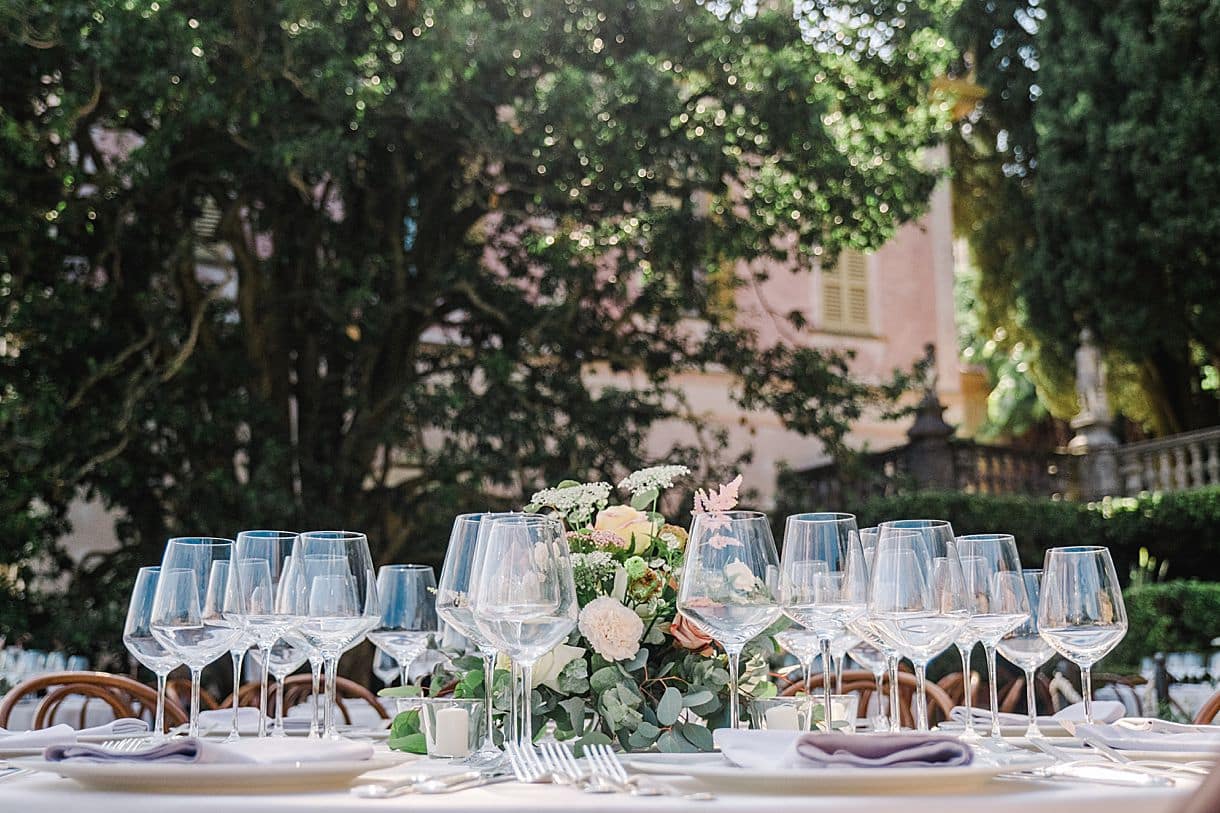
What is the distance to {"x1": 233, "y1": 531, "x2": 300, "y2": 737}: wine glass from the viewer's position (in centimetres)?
218

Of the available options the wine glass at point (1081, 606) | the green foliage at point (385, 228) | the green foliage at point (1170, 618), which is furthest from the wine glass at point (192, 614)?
the green foliage at point (1170, 618)

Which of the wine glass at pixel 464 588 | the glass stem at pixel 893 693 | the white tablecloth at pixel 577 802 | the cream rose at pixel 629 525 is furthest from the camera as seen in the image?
the cream rose at pixel 629 525

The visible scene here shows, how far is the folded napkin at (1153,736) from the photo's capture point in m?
2.12

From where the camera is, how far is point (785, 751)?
166 cm

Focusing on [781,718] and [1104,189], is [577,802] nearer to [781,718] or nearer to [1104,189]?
[781,718]

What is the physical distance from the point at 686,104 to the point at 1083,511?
805 centimetres

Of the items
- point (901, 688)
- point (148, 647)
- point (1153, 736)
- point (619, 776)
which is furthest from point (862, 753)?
point (901, 688)

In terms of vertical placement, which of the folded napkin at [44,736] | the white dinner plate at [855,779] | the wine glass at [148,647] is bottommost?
the folded napkin at [44,736]

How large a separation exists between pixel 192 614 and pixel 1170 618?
12051 mm

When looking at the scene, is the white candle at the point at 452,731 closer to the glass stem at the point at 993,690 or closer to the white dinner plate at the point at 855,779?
the white dinner plate at the point at 855,779

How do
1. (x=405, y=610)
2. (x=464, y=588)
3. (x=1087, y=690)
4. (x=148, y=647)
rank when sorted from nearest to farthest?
(x=464, y=588)
(x=148, y=647)
(x=1087, y=690)
(x=405, y=610)

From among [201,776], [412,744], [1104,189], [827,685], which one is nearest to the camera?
[201,776]

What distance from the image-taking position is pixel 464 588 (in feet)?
6.48

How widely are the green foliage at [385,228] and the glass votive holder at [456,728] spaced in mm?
6185
